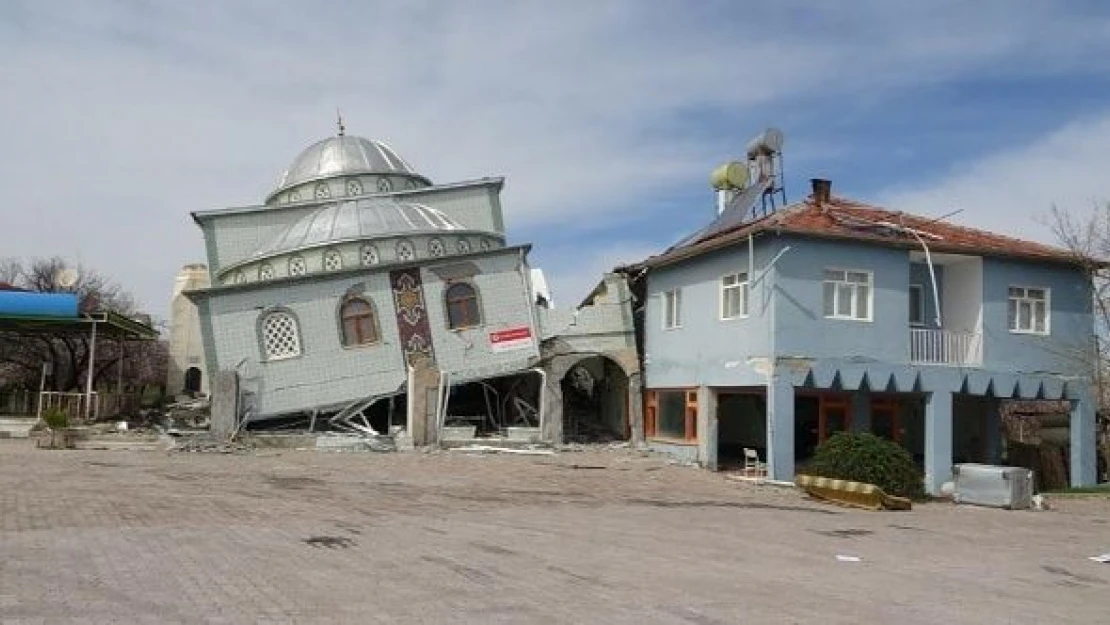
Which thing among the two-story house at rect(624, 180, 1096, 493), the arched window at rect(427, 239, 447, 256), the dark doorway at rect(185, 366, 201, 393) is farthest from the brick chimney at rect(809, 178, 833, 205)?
the dark doorway at rect(185, 366, 201, 393)

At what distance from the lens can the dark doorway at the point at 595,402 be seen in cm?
2869

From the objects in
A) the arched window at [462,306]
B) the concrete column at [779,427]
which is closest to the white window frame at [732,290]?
the concrete column at [779,427]

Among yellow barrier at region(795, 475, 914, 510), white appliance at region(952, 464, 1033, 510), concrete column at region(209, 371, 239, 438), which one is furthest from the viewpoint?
concrete column at region(209, 371, 239, 438)

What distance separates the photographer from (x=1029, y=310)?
2372 cm

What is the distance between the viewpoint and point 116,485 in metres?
15.4

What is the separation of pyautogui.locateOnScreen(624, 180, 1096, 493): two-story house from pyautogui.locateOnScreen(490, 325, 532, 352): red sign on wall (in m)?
4.11

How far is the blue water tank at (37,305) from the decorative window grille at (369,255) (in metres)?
8.59

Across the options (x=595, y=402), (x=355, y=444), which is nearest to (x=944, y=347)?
(x=595, y=402)

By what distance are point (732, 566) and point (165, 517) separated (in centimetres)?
664

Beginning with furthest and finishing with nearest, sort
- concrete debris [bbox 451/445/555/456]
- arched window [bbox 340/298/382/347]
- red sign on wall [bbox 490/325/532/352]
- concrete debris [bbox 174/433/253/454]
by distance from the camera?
red sign on wall [bbox 490/325/532/352]
arched window [bbox 340/298/382/347]
concrete debris [bbox 451/445/555/456]
concrete debris [bbox 174/433/253/454]

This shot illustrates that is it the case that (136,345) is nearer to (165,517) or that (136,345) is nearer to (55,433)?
(55,433)

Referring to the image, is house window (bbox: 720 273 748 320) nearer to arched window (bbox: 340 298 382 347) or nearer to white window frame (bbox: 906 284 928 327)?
white window frame (bbox: 906 284 928 327)

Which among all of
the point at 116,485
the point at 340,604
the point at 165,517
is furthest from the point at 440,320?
the point at 340,604

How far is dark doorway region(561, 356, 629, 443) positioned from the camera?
28.7 metres
